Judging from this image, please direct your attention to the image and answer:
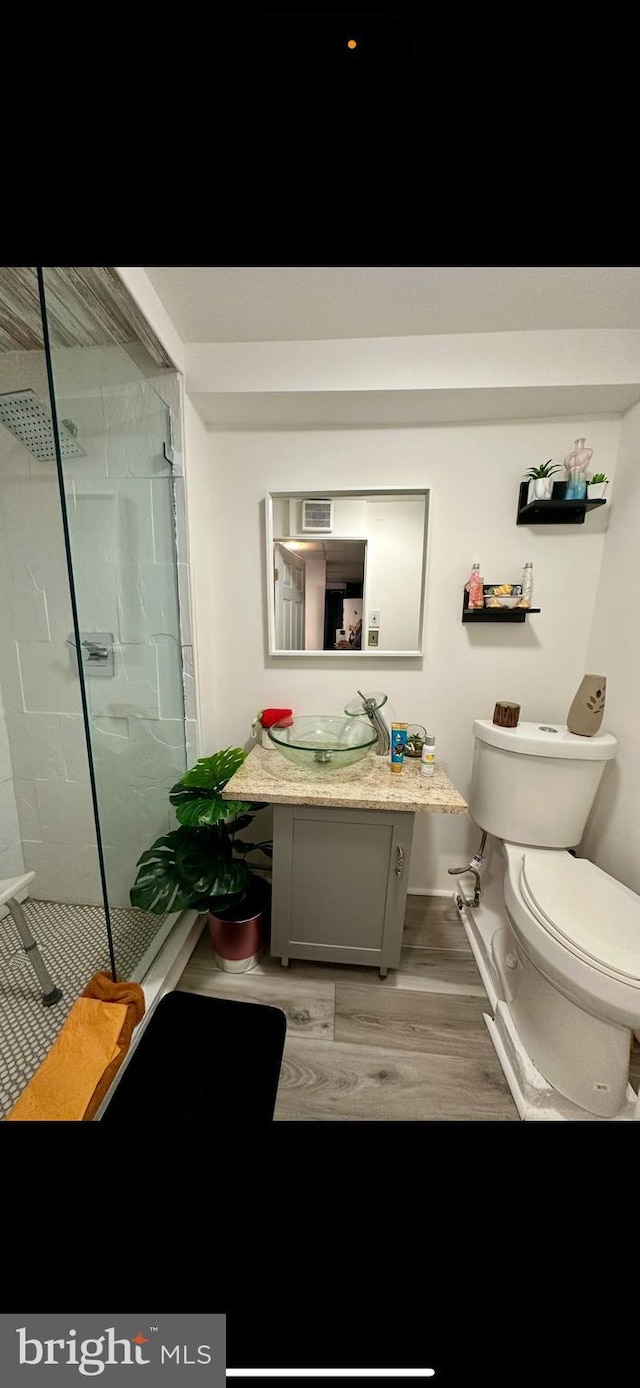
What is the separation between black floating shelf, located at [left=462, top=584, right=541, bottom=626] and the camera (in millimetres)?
1311

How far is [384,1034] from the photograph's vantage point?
1.07m

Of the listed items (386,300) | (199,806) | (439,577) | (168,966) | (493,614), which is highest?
(386,300)

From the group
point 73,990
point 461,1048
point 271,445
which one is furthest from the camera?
point 271,445

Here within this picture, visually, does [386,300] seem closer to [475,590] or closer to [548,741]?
[475,590]

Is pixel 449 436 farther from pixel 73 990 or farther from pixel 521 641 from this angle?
pixel 73 990

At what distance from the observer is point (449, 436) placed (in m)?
1.29

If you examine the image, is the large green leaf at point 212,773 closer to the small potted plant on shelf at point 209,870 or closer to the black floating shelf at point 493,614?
the small potted plant on shelf at point 209,870

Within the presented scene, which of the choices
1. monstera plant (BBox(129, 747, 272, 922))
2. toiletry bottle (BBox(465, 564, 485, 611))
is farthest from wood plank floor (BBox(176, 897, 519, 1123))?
toiletry bottle (BBox(465, 564, 485, 611))

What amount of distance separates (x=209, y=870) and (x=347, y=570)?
40.9 inches

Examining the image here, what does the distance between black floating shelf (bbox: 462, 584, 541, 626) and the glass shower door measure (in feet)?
3.20

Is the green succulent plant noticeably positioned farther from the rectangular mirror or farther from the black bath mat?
the black bath mat

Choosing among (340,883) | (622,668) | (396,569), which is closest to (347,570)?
(396,569)
